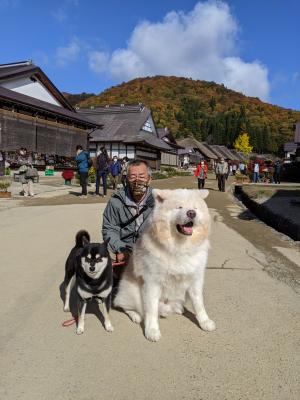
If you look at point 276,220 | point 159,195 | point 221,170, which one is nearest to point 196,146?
point 221,170

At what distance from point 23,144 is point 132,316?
2116 cm

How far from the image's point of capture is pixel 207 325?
349 cm

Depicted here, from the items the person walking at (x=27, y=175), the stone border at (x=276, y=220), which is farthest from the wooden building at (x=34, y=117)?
the stone border at (x=276, y=220)

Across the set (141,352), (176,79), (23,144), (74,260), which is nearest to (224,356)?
(141,352)

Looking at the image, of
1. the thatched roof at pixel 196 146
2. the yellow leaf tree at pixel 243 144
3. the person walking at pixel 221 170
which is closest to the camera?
the person walking at pixel 221 170

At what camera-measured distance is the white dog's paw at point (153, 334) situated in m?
3.25

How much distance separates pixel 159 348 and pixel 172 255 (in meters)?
0.78

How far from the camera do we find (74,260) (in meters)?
3.72

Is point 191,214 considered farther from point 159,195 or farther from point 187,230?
point 159,195

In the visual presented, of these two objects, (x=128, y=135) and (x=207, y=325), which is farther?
(x=128, y=135)

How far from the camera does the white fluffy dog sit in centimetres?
314

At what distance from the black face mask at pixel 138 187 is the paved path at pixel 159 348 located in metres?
1.33

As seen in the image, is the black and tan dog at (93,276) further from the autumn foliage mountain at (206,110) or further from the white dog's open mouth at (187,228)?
the autumn foliage mountain at (206,110)

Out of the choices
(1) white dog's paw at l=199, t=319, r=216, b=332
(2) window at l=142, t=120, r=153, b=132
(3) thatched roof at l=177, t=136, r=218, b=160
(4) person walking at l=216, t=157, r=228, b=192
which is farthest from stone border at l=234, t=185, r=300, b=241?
(3) thatched roof at l=177, t=136, r=218, b=160
